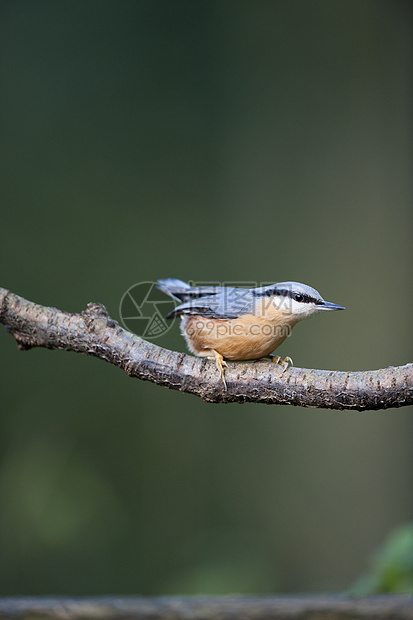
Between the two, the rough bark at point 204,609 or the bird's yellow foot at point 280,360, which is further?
the bird's yellow foot at point 280,360

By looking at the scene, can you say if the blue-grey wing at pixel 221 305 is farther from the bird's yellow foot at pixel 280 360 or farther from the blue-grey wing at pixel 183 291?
the bird's yellow foot at pixel 280 360

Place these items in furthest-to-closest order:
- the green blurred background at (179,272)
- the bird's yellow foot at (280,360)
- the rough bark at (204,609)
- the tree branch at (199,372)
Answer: the green blurred background at (179,272), the bird's yellow foot at (280,360), the tree branch at (199,372), the rough bark at (204,609)

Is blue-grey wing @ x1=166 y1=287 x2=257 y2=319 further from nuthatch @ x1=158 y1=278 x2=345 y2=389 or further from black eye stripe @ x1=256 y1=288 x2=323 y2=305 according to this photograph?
black eye stripe @ x1=256 y1=288 x2=323 y2=305

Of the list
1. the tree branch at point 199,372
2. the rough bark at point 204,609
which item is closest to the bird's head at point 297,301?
the tree branch at point 199,372

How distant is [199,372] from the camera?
44.0 inches

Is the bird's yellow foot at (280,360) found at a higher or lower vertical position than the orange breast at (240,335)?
lower

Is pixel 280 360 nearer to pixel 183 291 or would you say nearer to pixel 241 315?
pixel 241 315

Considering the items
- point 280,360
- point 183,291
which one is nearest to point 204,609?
point 280,360

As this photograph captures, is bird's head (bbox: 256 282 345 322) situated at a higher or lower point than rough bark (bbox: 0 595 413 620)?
higher

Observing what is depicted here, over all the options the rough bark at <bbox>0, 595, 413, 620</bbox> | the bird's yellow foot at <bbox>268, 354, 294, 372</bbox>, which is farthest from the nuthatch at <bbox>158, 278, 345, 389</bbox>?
the rough bark at <bbox>0, 595, 413, 620</bbox>

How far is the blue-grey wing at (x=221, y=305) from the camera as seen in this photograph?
1.42 m

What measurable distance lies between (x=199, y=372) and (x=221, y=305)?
349 mm

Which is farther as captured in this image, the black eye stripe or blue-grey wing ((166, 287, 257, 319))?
blue-grey wing ((166, 287, 257, 319))

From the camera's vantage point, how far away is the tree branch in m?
1.01
